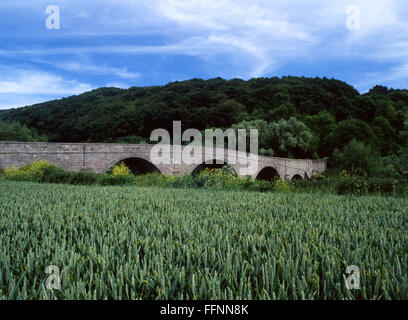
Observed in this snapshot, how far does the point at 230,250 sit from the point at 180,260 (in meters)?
0.36

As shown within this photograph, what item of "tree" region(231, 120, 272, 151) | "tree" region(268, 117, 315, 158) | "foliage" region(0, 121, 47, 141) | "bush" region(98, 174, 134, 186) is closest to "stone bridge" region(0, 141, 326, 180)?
"bush" region(98, 174, 134, 186)

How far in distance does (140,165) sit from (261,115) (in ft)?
102

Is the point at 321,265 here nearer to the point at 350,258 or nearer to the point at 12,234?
the point at 350,258

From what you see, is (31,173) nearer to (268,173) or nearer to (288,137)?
(268,173)

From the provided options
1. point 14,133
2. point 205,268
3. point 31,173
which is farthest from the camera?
point 14,133

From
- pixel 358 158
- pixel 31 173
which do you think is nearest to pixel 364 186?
pixel 31 173

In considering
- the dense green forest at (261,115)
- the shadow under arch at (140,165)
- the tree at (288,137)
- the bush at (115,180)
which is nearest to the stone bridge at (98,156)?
the shadow under arch at (140,165)

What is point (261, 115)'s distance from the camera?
4919 cm

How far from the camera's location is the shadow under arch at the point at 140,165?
22.2 meters

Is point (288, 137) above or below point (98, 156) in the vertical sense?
above

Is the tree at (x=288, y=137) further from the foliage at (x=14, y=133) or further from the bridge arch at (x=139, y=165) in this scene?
the foliage at (x=14, y=133)
